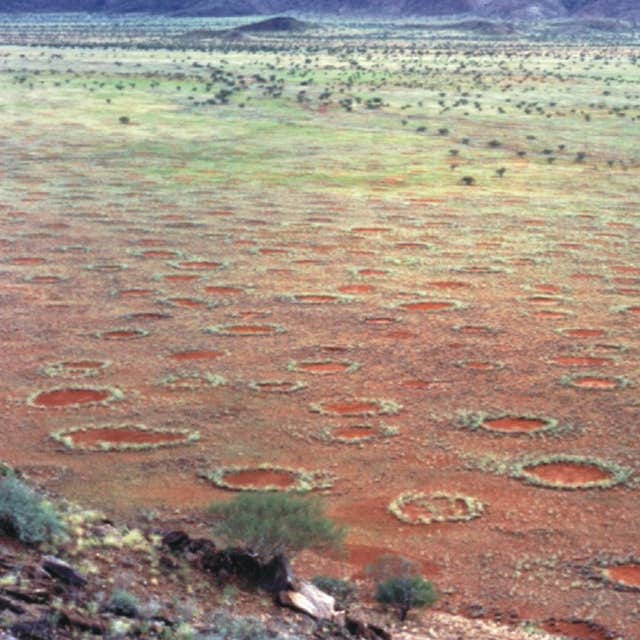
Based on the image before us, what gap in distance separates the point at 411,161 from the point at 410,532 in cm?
3021

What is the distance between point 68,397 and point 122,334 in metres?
3.31

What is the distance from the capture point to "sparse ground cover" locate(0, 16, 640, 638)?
1260 cm

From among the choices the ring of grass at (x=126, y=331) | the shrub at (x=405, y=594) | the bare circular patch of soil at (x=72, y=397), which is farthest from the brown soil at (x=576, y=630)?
Answer: the ring of grass at (x=126, y=331)

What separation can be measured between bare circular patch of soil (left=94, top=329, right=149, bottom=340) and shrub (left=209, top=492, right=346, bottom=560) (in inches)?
344

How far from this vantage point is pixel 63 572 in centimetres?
848

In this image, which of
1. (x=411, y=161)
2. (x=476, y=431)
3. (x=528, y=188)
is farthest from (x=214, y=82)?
(x=476, y=431)

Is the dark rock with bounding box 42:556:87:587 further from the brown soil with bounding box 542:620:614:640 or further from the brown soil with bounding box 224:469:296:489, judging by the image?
the brown soil with bounding box 224:469:296:489

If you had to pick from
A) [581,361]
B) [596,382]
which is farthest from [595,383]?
[581,361]

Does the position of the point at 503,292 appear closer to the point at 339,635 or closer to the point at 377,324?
the point at 377,324

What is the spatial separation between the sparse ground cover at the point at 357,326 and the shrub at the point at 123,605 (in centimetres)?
334

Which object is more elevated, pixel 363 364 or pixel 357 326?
pixel 357 326

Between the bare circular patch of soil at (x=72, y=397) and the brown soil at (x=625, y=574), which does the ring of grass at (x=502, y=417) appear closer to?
the brown soil at (x=625, y=574)

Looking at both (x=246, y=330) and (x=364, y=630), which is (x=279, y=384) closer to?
(x=246, y=330)

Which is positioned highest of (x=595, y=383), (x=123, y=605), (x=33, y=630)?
(x=33, y=630)
